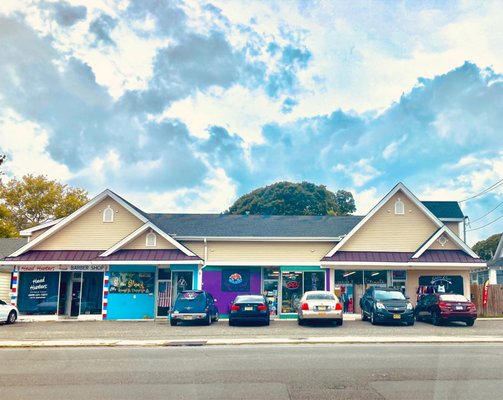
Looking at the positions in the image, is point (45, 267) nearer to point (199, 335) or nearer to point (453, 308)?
point (199, 335)

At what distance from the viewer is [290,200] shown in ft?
210

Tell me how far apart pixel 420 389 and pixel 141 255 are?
2117 centimetres

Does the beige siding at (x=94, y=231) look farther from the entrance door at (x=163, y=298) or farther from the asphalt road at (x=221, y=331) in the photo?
the asphalt road at (x=221, y=331)

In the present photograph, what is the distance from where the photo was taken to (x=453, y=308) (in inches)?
932

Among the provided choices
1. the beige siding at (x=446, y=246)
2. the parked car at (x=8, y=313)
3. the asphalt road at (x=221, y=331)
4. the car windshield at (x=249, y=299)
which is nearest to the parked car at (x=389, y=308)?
the asphalt road at (x=221, y=331)

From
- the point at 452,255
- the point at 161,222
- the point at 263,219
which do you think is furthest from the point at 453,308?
the point at 161,222

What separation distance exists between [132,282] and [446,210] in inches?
831

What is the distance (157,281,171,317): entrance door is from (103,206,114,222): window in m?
4.63

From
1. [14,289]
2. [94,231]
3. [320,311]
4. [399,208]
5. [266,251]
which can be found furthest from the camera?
[399,208]

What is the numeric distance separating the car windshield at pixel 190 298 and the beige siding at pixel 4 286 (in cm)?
1536

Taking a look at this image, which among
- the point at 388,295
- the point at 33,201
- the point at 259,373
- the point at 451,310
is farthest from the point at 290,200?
the point at 259,373

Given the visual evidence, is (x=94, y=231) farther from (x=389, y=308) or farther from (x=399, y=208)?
(x=399, y=208)

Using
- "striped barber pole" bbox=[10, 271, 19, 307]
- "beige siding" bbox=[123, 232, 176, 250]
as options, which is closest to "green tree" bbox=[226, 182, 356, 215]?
"beige siding" bbox=[123, 232, 176, 250]

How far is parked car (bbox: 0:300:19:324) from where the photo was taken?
85.2 feet
